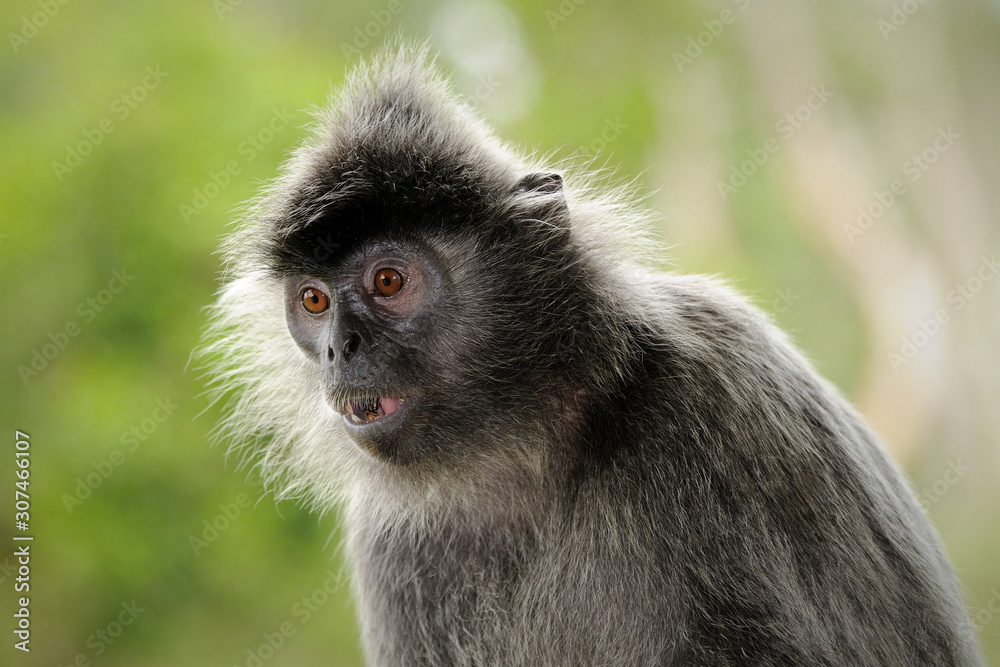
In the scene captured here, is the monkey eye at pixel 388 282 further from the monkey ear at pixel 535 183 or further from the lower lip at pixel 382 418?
the monkey ear at pixel 535 183

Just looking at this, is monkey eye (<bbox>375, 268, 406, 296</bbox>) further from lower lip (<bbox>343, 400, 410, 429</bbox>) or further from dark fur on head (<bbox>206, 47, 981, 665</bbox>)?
lower lip (<bbox>343, 400, 410, 429</bbox>)

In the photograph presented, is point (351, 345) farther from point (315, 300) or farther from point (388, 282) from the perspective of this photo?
point (315, 300)

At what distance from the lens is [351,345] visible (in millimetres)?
3412

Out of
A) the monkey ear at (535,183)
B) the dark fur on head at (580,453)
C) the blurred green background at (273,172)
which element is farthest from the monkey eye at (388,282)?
the blurred green background at (273,172)

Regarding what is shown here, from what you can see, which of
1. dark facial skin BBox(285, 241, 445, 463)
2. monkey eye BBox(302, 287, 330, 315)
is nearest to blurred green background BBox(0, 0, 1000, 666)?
monkey eye BBox(302, 287, 330, 315)

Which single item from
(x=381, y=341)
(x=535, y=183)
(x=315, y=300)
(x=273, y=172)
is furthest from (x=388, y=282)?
(x=273, y=172)

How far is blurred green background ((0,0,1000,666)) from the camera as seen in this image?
19.8 feet

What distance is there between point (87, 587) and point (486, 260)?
409cm

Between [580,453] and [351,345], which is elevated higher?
[580,453]

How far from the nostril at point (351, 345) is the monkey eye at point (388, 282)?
0.22 meters

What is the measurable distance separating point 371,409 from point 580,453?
0.79 meters

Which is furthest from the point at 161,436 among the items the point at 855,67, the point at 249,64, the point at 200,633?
the point at 855,67

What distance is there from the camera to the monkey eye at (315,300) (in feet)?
12.2

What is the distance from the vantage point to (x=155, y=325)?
6449 mm
